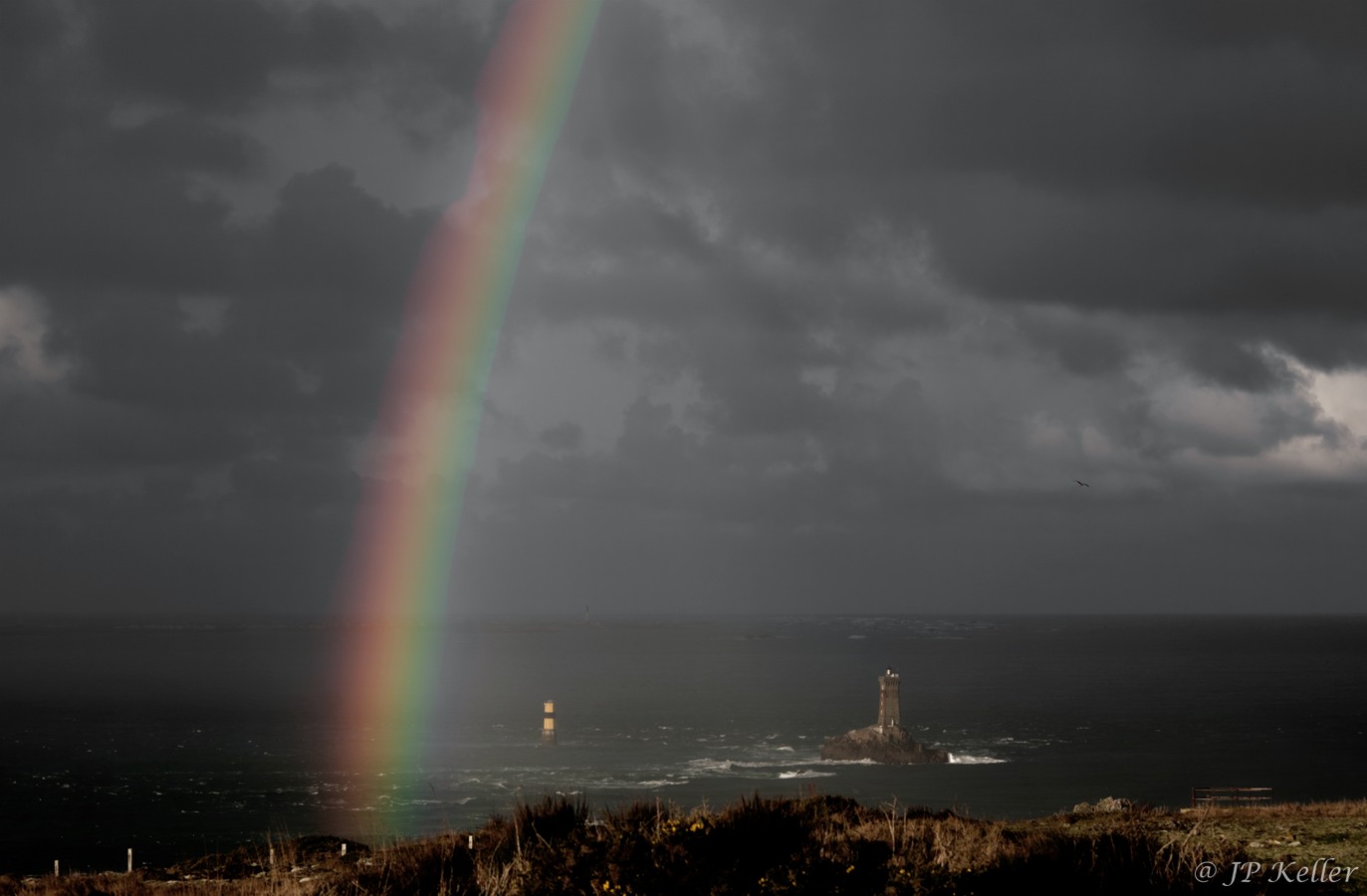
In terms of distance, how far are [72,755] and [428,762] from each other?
106ft

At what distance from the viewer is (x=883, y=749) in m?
104

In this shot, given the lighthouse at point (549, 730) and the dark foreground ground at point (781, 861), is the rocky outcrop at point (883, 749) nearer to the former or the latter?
the lighthouse at point (549, 730)

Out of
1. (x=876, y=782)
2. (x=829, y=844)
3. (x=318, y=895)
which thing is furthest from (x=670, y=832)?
(x=876, y=782)

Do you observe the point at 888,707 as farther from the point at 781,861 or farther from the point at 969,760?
the point at 781,861

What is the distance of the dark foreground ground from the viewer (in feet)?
44.1

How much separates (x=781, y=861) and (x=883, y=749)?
93.8 metres

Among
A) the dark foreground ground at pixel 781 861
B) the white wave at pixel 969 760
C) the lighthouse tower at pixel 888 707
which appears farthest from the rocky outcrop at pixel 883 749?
the dark foreground ground at pixel 781 861

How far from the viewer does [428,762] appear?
104500mm

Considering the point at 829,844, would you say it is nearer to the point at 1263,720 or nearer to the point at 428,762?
the point at 428,762

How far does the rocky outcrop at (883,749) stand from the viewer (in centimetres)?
10381

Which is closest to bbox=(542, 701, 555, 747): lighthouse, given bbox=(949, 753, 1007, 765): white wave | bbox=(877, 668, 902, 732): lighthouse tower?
bbox=(877, 668, 902, 732): lighthouse tower

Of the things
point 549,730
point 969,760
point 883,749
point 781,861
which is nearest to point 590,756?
point 549,730

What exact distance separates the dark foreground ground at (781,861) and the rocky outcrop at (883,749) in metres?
88.1

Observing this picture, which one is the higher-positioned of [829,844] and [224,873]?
[829,844]
